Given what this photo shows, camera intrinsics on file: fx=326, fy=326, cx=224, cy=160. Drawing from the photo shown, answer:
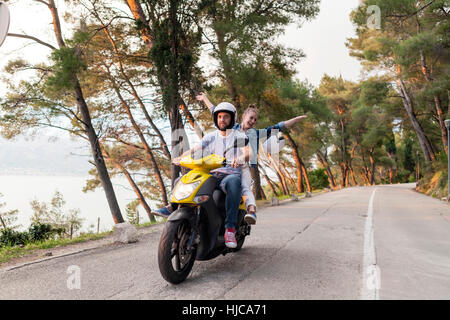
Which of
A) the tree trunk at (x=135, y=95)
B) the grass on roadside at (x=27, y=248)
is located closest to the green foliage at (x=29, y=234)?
the grass on roadside at (x=27, y=248)

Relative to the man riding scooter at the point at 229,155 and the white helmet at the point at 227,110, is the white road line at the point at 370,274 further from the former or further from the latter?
the white helmet at the point at 227,110

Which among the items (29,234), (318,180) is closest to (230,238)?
(29,234)

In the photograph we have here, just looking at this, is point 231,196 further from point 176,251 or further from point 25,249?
point 25,249

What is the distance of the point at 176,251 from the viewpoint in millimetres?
3258

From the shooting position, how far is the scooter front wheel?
304cm

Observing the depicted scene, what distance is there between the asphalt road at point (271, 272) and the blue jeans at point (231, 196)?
1.88 ft

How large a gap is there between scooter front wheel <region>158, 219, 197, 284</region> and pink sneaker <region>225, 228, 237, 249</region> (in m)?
0.40

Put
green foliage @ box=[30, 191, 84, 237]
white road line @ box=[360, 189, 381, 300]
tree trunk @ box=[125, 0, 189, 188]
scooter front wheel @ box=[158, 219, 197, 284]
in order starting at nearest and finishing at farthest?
white road line @ box=[360, 189, 381, 300], scooter front wheel @ box=[158, 219, 197, 284], tree trunk @ box=[125, 0, 189, 188], green foliage @ box=[30, 191, 84, 237]

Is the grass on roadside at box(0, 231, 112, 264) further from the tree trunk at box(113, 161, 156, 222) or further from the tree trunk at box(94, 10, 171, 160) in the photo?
the tree trunk at box(113, 161, 156, 222)

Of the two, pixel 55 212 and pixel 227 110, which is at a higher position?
pixel 227 110

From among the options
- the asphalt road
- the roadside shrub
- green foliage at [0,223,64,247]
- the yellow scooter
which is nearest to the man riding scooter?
the yellow scooter

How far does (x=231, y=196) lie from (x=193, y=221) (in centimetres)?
54
